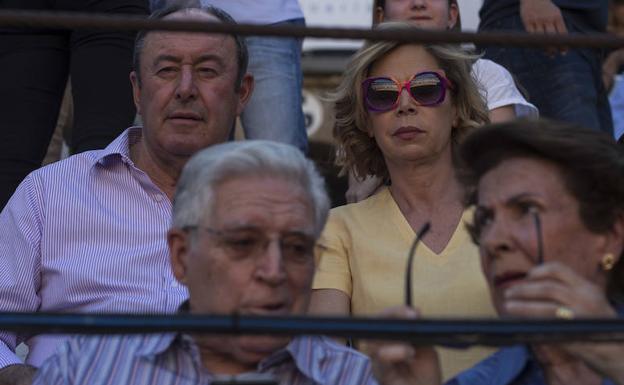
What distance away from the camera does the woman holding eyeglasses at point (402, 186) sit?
147 inches

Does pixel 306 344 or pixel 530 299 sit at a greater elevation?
pixel 530 299

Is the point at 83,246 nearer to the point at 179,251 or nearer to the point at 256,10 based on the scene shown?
the point at 179,251

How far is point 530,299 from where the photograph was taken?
7.67 feet

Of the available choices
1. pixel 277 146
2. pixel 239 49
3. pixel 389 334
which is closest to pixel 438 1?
pixel 239 49

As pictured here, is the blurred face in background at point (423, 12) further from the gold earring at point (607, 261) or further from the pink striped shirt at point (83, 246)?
the gold earring at point (607, 261)

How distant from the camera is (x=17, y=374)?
11.1 feet

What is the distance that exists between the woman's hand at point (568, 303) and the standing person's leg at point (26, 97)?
7.57 ft

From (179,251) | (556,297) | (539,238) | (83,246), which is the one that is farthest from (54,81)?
(556,297)

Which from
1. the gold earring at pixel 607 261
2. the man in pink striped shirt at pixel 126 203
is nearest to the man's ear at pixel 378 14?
the man in pink striped shirt at pixel 126 203

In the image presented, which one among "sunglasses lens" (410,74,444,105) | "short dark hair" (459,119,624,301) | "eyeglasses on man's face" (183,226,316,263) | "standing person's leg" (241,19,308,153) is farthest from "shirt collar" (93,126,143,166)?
"short dark hair" (459,119,624,301)

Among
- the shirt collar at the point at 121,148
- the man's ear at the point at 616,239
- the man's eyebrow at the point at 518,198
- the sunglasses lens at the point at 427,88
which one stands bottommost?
the shirt collar at the point at 121,148

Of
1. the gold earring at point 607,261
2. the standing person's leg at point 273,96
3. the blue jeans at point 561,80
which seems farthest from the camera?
the blue jeans at point 561,80

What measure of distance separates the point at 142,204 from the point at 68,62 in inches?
32.9

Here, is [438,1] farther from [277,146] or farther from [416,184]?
[277,146]
